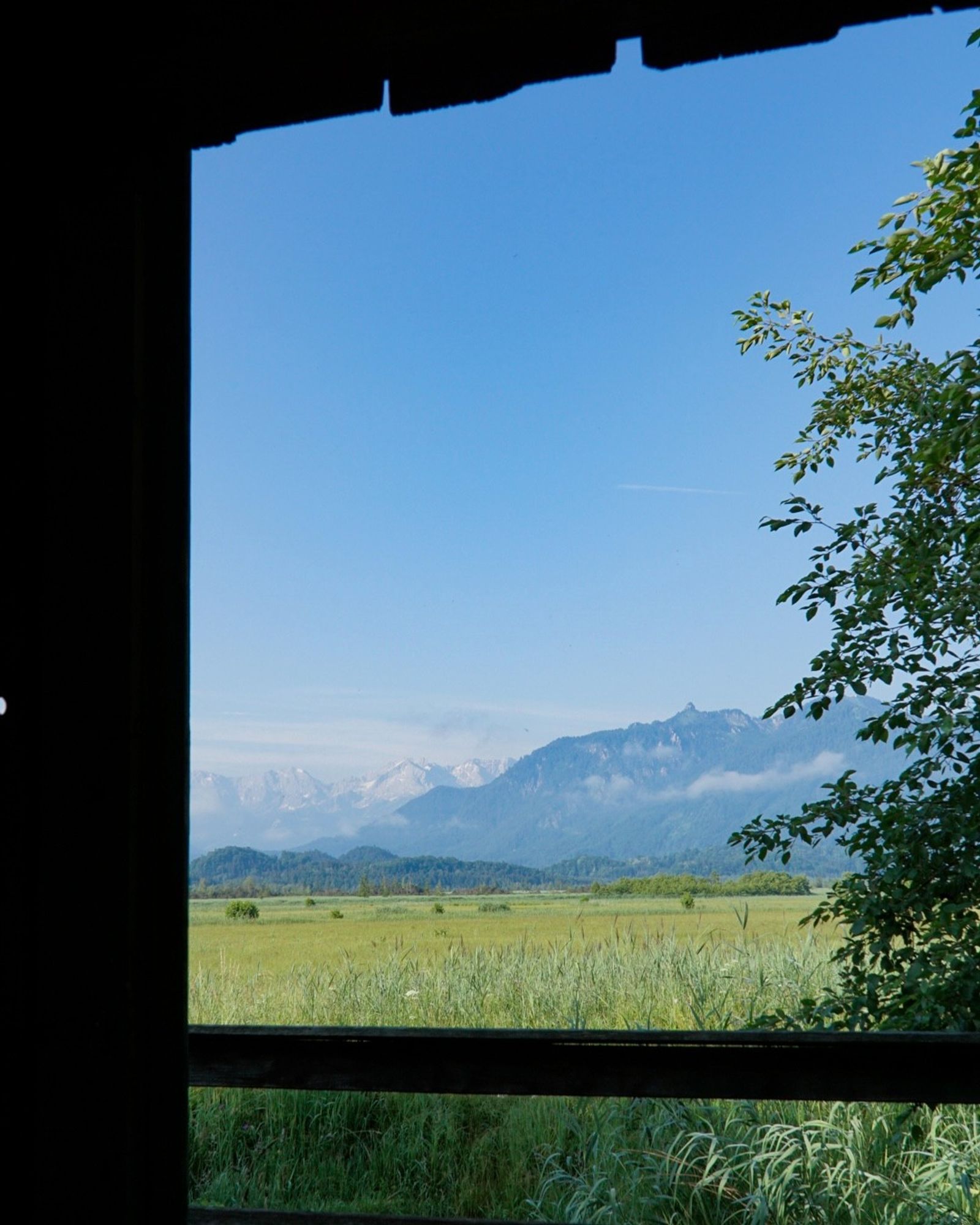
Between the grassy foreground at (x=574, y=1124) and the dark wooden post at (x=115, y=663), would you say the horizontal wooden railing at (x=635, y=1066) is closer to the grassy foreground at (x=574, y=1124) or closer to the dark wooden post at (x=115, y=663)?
the grassy foreground at (x=574, y=1124)

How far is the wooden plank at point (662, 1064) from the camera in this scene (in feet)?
7.38

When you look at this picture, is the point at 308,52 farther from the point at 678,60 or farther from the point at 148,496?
the point at 148,496

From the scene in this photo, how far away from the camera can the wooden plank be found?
7.38 feet

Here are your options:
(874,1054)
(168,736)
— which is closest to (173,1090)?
(168,736)

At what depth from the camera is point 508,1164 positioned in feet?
14.8

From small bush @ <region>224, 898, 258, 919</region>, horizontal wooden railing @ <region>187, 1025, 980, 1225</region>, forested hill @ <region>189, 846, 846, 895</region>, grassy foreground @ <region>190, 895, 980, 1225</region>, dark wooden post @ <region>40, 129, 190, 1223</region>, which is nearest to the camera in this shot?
dark wooden post @ <region>40, 129, 190, 1223</region>

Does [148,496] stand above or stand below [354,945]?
above

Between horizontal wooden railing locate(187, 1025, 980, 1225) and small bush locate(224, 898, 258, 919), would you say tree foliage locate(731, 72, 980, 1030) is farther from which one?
small bush locate(224, 898, 258, 919)

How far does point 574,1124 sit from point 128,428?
419cm

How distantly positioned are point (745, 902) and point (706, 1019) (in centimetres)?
62

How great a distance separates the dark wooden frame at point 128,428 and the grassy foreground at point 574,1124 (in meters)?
2.82

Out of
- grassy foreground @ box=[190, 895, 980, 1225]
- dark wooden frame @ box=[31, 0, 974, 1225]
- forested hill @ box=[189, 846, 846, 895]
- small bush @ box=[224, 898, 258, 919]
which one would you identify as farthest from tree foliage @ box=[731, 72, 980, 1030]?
forested hill @ box=[189, 846, 846, 895]

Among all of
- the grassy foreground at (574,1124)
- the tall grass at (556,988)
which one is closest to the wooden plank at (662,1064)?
the grassy foreground at (574,1124)

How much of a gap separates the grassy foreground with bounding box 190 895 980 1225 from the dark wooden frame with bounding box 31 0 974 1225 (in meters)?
2.82
